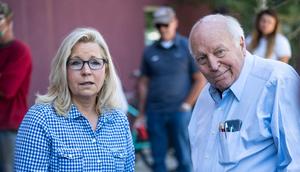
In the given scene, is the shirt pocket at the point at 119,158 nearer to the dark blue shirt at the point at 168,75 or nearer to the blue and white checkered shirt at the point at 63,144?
the blue and white checkered shirt at the point at 63,144

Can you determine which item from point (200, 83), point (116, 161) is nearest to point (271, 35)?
point (200, 83)

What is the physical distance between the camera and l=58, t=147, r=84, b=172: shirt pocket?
3736 mm

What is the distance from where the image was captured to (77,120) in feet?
12.7

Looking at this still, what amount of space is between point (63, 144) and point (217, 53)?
0.97 m

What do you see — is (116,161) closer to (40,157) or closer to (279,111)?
(40,157)

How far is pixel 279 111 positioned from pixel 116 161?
3.39 feet

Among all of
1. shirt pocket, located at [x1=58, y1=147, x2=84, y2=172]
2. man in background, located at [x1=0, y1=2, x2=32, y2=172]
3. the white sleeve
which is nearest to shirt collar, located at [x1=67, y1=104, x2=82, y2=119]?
shirt pocket, located at [x1=58, y1=147, x2=84, y2=172]

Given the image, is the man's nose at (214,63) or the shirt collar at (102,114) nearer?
the man's nose at (214,63)

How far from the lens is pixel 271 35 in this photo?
7559mm

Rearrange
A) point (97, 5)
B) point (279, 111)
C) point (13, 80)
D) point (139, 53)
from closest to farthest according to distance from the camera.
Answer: point (279, 111) < point (13, 80) < point (97, 5) < point (139, 53)

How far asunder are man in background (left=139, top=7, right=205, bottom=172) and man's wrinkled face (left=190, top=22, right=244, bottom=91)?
4.24 meters

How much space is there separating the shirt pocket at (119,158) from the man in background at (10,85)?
244 centimetres

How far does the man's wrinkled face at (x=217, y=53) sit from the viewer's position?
3.52m

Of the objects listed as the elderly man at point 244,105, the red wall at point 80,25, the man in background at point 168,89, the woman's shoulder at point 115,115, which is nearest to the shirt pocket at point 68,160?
the woman's shoulder at point 115,115
